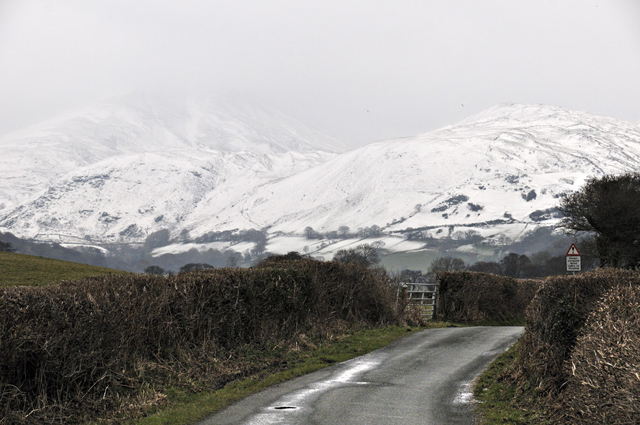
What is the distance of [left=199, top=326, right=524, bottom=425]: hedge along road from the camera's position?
36.5 feet

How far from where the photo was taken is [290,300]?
20.8 meters

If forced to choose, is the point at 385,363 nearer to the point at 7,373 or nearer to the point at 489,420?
the point at 489,420

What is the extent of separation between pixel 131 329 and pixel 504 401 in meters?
8.14

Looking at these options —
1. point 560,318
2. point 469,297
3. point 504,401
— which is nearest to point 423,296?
point 469,297

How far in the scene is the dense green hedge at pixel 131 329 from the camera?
10.6 m

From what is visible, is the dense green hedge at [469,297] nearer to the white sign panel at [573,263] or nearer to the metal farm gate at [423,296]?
the metal farm gate at [423,296]

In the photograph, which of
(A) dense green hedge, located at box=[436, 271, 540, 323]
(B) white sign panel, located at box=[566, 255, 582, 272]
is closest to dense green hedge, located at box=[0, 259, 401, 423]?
(B) white sign panel, located at box=[566, 255, 582, 272]

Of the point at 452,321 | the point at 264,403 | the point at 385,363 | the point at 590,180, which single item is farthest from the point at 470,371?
the point at 590,180

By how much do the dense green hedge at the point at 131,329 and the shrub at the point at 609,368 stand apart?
8.36 meters

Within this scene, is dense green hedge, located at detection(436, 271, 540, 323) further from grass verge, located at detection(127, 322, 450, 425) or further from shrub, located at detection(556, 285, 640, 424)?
shrub, located at detection(556, 285, 640, 424)

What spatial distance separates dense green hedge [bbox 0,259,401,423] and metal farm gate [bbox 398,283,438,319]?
10.3 m

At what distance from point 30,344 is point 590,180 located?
55.7 m

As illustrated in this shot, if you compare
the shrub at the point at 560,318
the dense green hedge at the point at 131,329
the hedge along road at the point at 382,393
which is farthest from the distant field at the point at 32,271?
the shrub at the point at 560,318

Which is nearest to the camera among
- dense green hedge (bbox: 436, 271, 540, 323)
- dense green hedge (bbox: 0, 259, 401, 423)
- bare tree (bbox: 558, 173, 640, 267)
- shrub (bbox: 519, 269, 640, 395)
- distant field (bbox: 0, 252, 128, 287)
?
dense green hedge (bbox: 0, 259, 401, 423)
